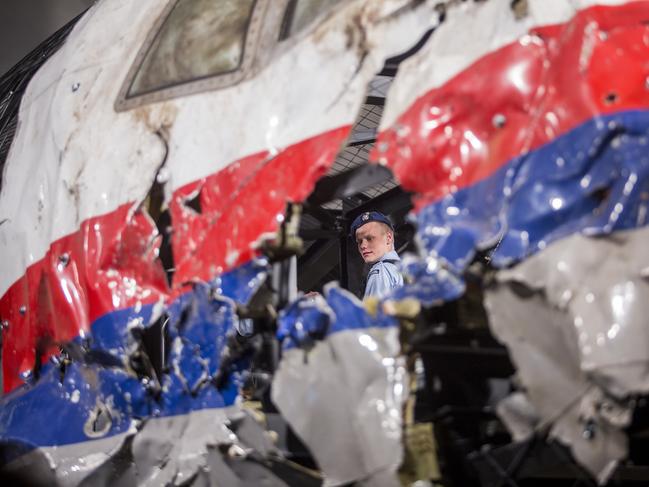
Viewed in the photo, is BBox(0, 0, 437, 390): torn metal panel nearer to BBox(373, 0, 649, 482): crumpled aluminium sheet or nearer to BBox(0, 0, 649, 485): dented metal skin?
BBox(0, 0, 649, 485): dented metal skin

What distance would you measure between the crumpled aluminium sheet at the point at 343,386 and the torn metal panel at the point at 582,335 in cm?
43

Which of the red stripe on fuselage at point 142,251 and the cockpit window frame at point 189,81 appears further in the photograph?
the cockpit window frame at point 189,81

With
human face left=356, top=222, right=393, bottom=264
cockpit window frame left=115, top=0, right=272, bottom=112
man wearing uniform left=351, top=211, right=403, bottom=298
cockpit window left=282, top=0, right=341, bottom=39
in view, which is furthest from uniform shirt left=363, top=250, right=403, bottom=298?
cockpit window left=282, top=0, right=341, bottom=39

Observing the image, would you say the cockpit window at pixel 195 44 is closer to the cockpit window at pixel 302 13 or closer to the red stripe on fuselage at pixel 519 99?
the cockpit window at pixel 302 13

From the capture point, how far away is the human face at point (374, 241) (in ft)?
19.4

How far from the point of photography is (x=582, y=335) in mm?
2488

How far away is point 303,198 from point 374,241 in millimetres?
2732

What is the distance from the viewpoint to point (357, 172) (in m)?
3.53

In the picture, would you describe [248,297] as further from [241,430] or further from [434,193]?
[434,193]

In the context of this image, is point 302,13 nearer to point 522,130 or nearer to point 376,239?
point 522,130

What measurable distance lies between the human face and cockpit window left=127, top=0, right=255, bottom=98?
2.29 meters

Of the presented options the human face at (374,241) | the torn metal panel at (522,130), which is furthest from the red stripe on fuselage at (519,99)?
the human face at (374,241)

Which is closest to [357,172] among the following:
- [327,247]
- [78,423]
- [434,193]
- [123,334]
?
[434,193]

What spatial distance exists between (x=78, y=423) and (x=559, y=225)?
2.51 meters
